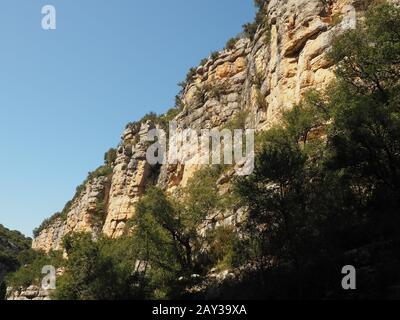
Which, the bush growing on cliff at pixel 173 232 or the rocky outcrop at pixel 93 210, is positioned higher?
the rocky outcrop at pixel 93 210

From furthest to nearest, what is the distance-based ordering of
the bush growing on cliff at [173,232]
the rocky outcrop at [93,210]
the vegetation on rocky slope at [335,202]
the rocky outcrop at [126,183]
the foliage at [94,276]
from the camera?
the rocky outcrop at [93,210] → the rocky outcrop at [126,183] → the bush growing on cliff at [173,232] → the foliage at [94,276] → the vegetation on rocky slope at [335,202]

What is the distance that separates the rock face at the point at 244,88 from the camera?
3362 centimetres

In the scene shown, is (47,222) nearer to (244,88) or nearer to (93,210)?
(93,210)

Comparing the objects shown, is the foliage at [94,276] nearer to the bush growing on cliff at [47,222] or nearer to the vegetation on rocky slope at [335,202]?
the vegetation on rocky slope at [335,202]

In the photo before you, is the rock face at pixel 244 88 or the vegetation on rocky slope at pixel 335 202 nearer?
the vegetation on rocky slope at pixel 335 202

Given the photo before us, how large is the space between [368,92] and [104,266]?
19.4 meters

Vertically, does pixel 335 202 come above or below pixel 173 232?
above

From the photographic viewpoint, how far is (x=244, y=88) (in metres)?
48.7

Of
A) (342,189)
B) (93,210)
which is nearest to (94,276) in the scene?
(342,189)

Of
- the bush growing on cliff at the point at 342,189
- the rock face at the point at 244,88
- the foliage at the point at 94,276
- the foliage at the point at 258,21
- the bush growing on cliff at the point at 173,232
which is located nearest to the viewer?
the bush growing on cliff at the point at 342,189

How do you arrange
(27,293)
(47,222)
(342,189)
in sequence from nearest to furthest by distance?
1. (342,189)
2. (27,293)
3. (47,222)

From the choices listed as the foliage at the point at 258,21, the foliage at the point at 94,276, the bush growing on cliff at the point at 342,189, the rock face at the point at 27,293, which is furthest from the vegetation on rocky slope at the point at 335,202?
the rock face at the point at 27,293

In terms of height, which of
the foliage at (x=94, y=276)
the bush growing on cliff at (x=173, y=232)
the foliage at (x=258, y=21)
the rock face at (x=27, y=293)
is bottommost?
the rock face at (x=27, y=293)
